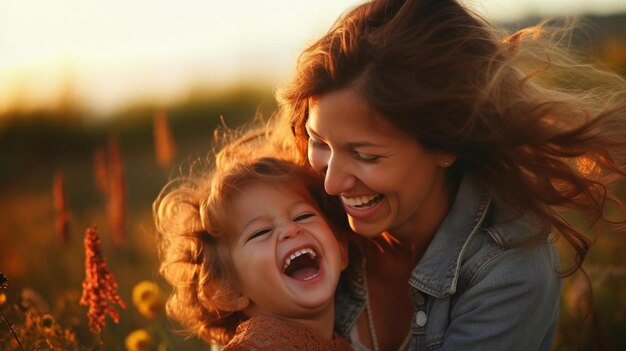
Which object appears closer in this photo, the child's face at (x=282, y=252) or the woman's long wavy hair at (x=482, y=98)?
the woman's long wavy hair at (x=482, y=98)

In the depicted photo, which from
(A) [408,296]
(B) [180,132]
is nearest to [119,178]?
(A) [408,296]

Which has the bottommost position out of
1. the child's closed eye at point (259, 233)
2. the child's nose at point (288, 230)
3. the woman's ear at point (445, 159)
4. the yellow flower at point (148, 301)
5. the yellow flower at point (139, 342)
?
the yellow flower at point (139, 342)

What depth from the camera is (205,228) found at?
10.6ft

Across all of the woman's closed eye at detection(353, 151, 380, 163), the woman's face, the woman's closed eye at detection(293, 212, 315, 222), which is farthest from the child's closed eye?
the woman's closed eye at detection(353, 151, 380, 163)

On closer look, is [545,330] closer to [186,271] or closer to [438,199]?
[438,199]

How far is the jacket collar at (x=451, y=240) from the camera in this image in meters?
3.11

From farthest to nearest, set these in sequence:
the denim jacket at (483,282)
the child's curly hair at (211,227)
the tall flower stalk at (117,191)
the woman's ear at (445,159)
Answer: the tall flower stalk at (117,191)
the child's curly hair at (211,227)
the woman's ear at (445,159)
the denim jacket at (483,282)

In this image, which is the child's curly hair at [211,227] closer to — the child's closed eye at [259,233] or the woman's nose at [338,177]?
Answer: the child's closed eye at [259,233]

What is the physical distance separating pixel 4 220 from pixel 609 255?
413cm

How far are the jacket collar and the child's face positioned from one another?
35 centimetres

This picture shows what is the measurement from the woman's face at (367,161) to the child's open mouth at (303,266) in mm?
205

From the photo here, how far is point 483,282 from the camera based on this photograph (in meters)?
2.96

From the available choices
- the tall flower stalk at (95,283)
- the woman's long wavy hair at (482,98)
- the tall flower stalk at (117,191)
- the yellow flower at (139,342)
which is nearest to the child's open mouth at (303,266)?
the woman's long wavy hair at (482,98)

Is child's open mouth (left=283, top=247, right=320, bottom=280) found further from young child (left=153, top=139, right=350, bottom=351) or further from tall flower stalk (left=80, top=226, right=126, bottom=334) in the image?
tall flower stalk (left=80, top=226, right=126, bottom=334)
